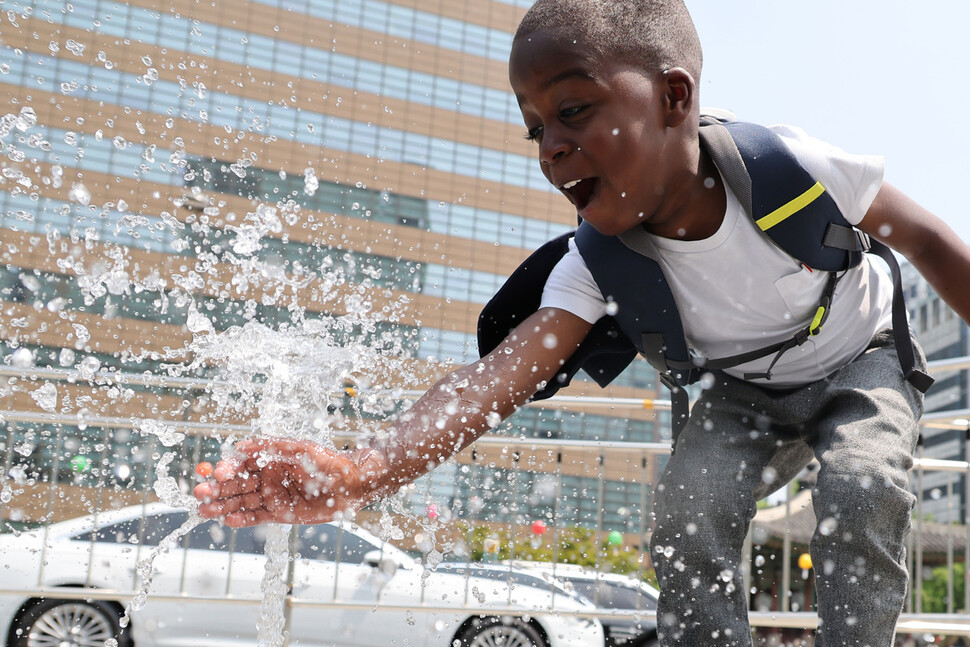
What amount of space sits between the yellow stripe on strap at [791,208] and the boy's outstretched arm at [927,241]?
0.18 metres

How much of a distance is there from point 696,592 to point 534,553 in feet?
15.3

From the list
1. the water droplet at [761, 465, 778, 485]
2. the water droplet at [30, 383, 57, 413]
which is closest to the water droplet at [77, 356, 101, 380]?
the water droplet at [30, 383, 57, 413]

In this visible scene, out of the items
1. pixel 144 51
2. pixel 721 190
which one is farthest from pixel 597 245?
pixel 144 51

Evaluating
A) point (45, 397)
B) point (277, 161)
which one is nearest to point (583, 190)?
point (45, 397)

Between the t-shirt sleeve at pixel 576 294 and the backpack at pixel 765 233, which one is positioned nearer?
the backpack at pixel 765 233

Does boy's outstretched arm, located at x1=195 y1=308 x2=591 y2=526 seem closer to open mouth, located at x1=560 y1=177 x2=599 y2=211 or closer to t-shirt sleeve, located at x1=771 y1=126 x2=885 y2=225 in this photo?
open mouth, located at x1=560 y1=177 x2=599 y2=211

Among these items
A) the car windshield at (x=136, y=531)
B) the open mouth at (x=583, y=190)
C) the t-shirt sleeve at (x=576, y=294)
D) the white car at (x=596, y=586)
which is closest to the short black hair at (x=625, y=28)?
the open mouth at (x=583, y=190)

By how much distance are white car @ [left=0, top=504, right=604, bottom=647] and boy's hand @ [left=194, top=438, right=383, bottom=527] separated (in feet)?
13.1

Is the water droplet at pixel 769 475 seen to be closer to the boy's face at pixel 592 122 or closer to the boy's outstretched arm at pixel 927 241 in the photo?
the boy's outstretched arm at pixel 927 241

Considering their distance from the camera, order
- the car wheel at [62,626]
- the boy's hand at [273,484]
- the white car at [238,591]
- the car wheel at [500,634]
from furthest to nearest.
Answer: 1. the car wheel at [500,634]
2. the car wheel at [62,626]
3. the white car at [238,591]
4. the boy's hand at [273,484]

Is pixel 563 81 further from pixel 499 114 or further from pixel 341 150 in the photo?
pixel 499 114

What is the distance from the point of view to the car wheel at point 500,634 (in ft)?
24.2

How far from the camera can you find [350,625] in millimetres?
7348

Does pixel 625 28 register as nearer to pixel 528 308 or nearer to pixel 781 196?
pixel 781 196
